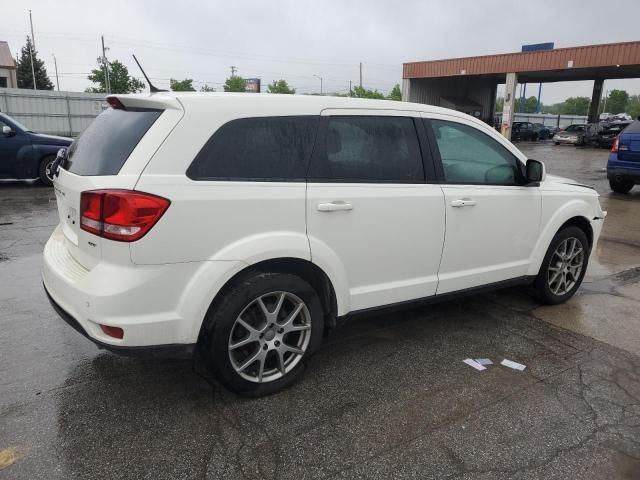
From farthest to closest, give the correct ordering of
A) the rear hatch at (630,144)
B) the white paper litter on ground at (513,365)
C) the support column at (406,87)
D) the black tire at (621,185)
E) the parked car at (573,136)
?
the support column at (406,87)
the parked car at (573,136)
the black tire at (621,185)
the rear hatch at (630,144)
the white paper litter on ground at (513,365)

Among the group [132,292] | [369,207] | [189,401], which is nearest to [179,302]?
[132,292]

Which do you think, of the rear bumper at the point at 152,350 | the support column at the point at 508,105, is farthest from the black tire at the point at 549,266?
the support column at the point at 508,105

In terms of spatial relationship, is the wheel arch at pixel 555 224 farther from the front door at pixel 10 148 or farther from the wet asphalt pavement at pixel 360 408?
the front door at pixel 10 148

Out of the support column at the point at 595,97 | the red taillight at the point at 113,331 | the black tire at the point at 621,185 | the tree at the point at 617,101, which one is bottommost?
the black tire at the point at 621,185

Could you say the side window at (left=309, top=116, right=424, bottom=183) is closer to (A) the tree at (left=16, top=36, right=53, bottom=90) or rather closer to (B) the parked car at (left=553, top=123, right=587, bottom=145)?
(B) the parked car at (left=553, top=123, right=587, bottom=145)

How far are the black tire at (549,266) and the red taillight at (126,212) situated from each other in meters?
3.40

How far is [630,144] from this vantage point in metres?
11.0

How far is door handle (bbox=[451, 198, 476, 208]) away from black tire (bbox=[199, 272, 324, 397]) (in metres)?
1.27

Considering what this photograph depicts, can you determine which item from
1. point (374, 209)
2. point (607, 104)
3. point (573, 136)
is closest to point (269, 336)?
point (374, 209)

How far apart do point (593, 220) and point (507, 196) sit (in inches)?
53.2

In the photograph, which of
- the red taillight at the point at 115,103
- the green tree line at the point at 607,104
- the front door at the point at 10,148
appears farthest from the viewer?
the green tree line at the point at 607,104

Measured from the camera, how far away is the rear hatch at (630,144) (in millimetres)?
10892

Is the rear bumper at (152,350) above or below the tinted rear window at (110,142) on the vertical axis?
below

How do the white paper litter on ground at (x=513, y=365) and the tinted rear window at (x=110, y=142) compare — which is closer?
the tinted rear window at (x=110, y=142)
